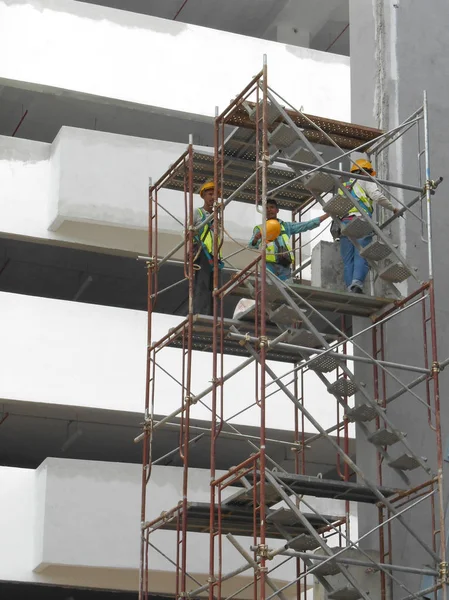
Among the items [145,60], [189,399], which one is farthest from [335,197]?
[145,60]

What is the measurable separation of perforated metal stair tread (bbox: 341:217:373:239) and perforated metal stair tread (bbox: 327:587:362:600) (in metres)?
4.67

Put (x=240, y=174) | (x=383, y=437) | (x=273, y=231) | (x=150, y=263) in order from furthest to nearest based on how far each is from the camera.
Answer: (x=150, y=263) < (x=240, y=174) < (x=383, y=437) < (x=273, y=231)

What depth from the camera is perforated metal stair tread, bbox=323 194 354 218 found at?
19.0 m

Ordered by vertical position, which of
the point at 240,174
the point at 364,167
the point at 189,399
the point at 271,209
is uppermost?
the point at 240,174

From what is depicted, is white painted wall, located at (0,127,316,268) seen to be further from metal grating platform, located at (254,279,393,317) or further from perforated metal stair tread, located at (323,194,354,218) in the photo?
perforated metal stair tread, located at (323,194,354,218)

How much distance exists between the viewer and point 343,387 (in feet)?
62.7

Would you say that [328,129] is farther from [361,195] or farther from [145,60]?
[145,60]

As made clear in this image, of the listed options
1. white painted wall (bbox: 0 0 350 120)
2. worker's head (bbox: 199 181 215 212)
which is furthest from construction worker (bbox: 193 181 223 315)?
white painted wall (bbox: 0 0 350 120)

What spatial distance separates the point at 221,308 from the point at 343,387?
2.19 metres

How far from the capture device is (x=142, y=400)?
25.7 meters

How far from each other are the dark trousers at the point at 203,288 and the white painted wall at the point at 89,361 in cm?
529

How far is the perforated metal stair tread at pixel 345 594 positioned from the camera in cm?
1755

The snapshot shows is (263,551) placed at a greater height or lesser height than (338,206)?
lesser

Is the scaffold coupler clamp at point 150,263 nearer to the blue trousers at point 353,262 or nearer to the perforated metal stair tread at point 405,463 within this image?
the blue trousers at point 353,262
